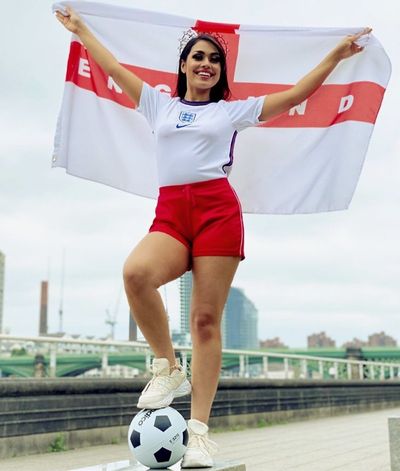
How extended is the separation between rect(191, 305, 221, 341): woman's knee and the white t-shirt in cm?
65

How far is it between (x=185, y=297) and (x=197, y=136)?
0.94 m

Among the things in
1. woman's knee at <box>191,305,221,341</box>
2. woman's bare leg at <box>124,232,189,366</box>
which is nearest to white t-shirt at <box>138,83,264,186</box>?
woman's bare leg at <box>124,232,189,366</box>

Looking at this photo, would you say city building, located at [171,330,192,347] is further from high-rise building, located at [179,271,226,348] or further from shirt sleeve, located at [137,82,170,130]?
shirt sleeve, located at [137,82,170,130]

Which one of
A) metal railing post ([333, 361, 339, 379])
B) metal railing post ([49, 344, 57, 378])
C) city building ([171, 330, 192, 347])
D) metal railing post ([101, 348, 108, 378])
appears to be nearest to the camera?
city building ([171, 330, 192, 347])

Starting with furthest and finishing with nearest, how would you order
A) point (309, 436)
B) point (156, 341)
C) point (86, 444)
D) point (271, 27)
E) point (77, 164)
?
point (309, 436) < point (86, 444) < point (271, 27) < point (77, 164) < point (156, 341)

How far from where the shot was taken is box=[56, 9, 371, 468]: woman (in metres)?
3.38

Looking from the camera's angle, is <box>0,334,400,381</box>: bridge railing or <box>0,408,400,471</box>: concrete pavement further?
<box>0,334,400,381</box>: bridge railing

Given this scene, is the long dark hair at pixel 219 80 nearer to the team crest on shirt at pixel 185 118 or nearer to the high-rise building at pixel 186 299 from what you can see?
the team crest on shirt at pixel 185 118

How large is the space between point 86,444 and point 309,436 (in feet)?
10.3

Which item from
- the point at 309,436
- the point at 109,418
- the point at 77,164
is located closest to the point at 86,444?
the point at 109,418

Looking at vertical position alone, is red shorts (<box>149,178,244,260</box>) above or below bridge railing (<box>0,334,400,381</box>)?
above

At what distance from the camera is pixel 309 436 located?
8.98 metres

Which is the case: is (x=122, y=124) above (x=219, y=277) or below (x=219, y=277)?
above

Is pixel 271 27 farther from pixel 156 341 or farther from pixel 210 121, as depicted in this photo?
pixel 156 341
